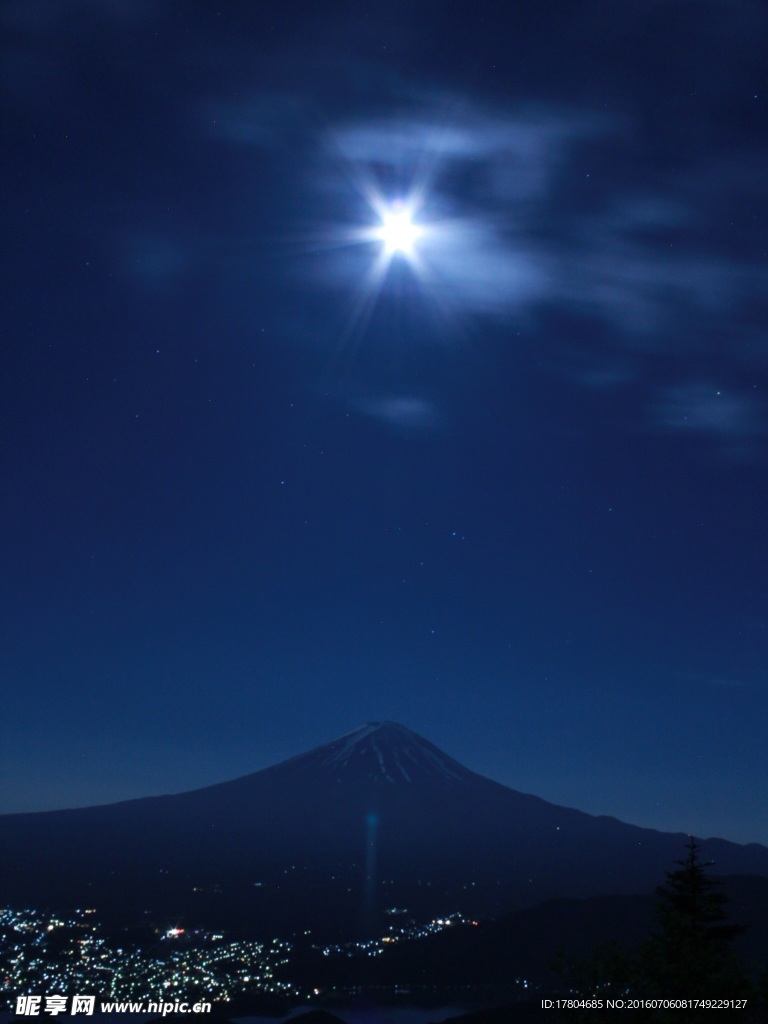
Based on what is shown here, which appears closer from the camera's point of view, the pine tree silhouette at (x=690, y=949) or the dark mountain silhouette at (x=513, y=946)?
the pine tree silhouette at (x=690, y=949)

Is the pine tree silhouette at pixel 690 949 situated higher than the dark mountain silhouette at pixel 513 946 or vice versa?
the pine tree silhouette at pixel 690 949

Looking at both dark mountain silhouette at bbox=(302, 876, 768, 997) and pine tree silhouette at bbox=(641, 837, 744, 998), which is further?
dark mountain silhouette at bbox=(302, 876, 768, 997)

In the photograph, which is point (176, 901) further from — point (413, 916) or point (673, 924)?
point (673, 924)

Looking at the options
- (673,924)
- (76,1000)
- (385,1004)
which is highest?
(673,924)

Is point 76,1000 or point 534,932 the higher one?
point 76,1000

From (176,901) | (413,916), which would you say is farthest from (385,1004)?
(176,901)

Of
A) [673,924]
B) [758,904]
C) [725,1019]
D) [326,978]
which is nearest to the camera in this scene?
[725,1019]

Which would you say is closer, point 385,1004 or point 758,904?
point 385,1004

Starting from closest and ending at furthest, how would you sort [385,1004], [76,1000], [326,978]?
[76,1000] < [385,1004] < [326,978]

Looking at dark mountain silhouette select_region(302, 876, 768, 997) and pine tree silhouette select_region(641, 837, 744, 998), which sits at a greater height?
pine tree silhouette select_region(641, 837, 744, 998)

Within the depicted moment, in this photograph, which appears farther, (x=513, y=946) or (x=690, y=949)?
(x=513, y=946)

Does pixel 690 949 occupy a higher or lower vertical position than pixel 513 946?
higher
